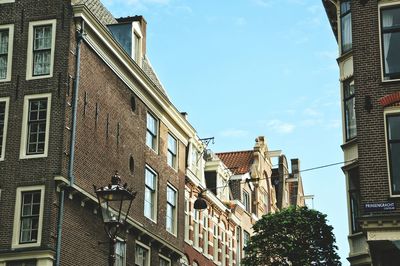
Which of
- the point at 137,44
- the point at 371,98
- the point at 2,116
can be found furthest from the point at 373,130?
the point at 137,44

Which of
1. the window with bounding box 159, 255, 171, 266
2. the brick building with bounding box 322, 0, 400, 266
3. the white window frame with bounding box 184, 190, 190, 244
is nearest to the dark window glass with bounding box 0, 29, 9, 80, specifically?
the window with bounding box 159, 255, 171, 266

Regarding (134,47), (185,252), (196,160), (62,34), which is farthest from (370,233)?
(196,160)

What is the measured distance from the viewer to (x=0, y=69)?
31.6 m

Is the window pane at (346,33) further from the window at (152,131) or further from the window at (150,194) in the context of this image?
the window at (150,194)

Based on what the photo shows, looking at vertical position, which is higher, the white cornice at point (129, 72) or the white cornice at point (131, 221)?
the white cornice at point (129, 72)

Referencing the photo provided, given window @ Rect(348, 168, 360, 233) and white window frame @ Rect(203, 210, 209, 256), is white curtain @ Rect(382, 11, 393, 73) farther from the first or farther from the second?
white window frame @ Rect(203, 210, 209, 256)

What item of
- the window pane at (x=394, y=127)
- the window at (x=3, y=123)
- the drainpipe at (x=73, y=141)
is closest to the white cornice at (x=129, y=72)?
the drainpipe at (x=73, y=141)

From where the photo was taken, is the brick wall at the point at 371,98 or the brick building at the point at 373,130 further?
the brick wall at the point at 371,98

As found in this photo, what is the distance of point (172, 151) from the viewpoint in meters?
41.8

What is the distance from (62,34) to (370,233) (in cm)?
1406

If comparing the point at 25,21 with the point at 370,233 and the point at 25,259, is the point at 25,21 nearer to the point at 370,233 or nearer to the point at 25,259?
the point at 25,259

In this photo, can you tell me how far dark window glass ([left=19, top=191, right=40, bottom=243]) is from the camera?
29.0m

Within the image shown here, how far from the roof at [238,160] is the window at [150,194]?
1984cm

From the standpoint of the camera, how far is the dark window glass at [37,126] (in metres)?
30.2
